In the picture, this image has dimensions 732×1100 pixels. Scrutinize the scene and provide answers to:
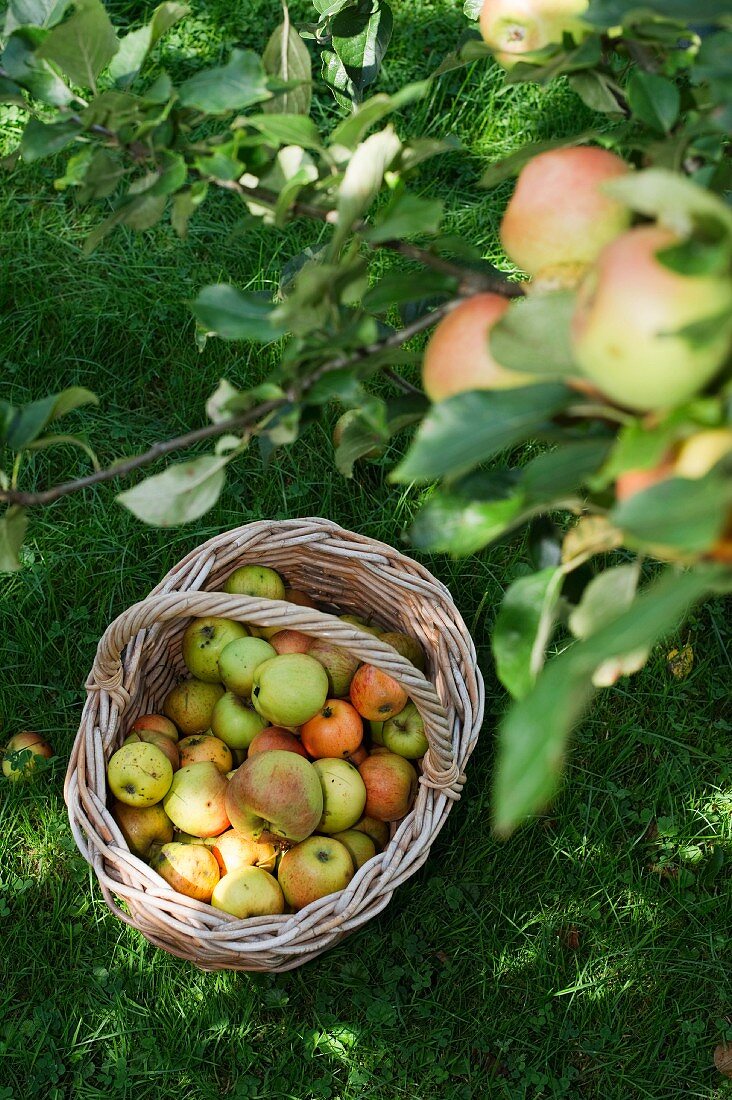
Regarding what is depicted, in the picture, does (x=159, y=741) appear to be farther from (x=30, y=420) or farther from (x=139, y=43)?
(x=139, y=43)

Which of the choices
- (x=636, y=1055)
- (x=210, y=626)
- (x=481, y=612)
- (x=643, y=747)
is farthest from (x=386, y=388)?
(x=636, y=1055)

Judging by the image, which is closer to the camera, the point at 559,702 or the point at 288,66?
the point at 559,702

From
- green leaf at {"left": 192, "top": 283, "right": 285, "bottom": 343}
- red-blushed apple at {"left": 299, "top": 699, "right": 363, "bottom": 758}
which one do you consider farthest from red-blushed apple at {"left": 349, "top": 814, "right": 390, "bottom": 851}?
green leaf at {"left": 192, "top": 283, "right": 285, "bottom": 343}

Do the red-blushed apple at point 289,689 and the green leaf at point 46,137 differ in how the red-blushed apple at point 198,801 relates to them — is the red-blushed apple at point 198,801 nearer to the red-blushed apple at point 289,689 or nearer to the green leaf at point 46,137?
the red-blushed apple at point 289,689

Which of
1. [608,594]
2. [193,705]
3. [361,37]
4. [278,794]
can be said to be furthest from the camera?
[193,705]

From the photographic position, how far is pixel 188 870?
69.8 inches

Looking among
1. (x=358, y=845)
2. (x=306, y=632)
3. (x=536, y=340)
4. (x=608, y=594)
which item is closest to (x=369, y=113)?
(x=536, y=340)

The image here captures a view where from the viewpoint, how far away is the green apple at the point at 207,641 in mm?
1964

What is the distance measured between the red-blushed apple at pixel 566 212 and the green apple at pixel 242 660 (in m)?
1.24

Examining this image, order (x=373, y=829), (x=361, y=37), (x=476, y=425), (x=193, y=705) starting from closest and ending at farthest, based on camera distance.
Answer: (x=476, y=425) < (x=361, y=37) < (x=373, y=829) < (x=193, y=705)

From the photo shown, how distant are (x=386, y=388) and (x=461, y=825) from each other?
1.01 m

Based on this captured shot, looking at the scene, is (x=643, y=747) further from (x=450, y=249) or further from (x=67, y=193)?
(x=67, y=193)

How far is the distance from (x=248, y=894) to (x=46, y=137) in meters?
1.28

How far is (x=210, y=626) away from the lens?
1.98 m
